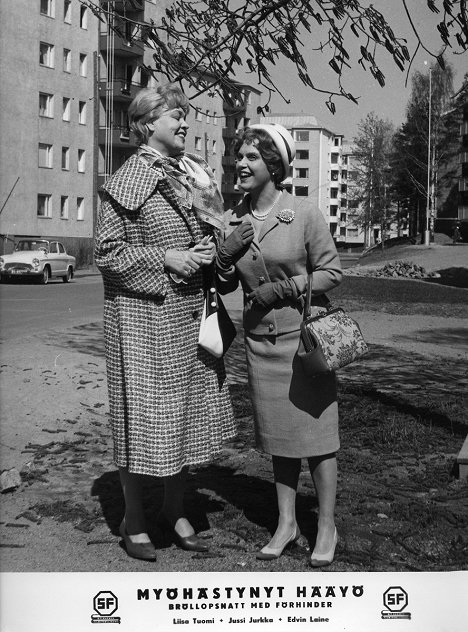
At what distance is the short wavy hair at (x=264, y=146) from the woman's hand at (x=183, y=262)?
51 cm

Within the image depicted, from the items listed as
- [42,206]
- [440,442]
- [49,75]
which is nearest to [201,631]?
[440,442]

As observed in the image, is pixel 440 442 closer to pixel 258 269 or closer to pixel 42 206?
pixel 258 269

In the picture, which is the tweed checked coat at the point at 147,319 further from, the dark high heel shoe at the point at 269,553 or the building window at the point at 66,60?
the building window at the point at 66,60

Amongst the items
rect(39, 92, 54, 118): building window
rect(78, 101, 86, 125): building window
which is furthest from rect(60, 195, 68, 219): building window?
rect(39, 92, 54, 118): building window

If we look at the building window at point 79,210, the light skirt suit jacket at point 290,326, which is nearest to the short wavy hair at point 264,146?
the light skirt suit jacket at point 290,326

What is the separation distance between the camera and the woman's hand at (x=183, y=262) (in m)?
4.13

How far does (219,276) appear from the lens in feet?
14.4

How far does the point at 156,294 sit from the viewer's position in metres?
4.17

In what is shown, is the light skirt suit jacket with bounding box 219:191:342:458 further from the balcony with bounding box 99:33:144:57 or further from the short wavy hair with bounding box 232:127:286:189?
the balcony with bounding box 99:33:144:57

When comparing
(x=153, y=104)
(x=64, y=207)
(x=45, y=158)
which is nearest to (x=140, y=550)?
(x=153, y=104)

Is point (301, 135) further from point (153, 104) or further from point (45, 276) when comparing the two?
point (45, 276)

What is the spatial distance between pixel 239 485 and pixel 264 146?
2.16 metres

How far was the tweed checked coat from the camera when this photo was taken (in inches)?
164

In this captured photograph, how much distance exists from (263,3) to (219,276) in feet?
→ 7.40
